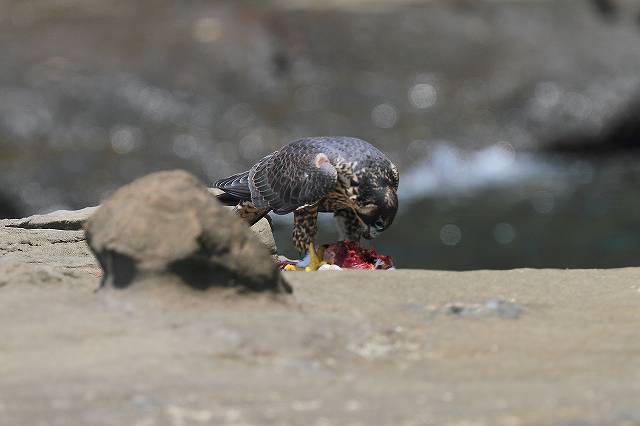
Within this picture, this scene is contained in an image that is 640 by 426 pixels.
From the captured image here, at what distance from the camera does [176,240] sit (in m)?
4.16

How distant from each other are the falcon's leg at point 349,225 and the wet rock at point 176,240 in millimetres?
2058

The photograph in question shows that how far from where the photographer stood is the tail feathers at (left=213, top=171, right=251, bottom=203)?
21.8 ft

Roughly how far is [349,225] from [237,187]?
0.68 meters

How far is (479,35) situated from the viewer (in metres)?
15.4

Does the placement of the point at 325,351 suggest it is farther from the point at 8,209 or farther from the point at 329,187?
the point at 8,209

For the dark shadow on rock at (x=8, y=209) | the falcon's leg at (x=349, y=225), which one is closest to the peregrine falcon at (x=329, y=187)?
the falcon's leg at (x=349, y=225)

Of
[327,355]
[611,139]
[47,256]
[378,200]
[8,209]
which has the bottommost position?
[327,355]

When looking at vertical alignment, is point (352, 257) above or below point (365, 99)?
below

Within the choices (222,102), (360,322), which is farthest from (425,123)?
(360,322)

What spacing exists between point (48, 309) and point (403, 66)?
11.1 metres

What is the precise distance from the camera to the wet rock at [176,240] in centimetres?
417

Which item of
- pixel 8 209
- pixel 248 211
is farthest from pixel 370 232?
pixel 8 209

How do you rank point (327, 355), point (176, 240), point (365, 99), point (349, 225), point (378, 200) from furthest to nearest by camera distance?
point (365, 99), point (349, 225), point (378, 200), point (176, 240), point (327, 355)

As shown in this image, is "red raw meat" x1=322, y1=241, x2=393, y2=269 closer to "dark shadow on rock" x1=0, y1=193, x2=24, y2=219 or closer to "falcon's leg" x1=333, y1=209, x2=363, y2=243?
"falcon's leg" x1=333, y1=209, x2=363, y2=243
